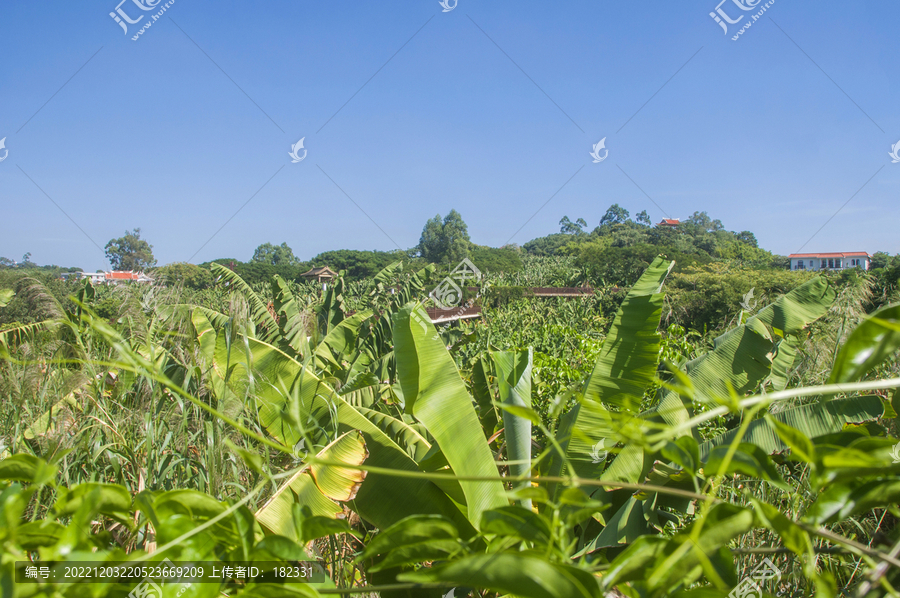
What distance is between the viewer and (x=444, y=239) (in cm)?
6162

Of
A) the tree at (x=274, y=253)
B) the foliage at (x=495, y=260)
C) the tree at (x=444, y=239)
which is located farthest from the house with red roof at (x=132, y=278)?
the tree at (x=274, y=253)

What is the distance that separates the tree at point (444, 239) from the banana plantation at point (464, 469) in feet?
173

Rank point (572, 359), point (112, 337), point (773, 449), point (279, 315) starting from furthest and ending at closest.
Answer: point (279, 315) → point (572, 359) → point (773, 449) → point (112, 337)

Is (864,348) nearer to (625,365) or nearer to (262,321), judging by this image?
(625,365)

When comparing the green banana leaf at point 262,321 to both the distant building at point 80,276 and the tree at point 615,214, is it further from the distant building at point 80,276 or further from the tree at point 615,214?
the tree at point 615,214

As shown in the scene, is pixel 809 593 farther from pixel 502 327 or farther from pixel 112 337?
pixel 502 327

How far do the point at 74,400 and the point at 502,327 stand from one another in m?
5.94

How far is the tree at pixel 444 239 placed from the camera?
57.5 metres

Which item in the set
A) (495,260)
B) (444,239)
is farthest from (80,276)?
(444,239)

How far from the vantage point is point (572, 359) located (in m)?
4.38

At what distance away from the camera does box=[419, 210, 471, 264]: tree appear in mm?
57500

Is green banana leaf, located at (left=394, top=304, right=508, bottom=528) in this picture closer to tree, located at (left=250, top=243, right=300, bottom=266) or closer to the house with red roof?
the house with red roof

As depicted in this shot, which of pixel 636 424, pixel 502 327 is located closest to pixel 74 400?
pixel 636 424

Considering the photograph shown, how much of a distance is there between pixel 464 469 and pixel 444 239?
2387 inches
